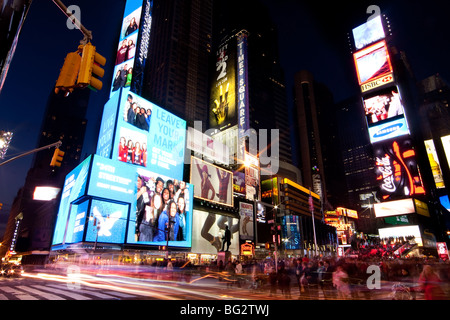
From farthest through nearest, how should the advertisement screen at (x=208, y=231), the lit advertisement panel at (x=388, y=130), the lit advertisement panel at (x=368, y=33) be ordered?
the advertisement screen at (x=208, y=231) → the lit advertisement panel at (x=368, y=33) → the lit advertisement panel at (x=388, y=130)

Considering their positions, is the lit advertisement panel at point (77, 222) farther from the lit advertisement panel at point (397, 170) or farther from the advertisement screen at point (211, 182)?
the lit advertisement panel at point (397, 170)

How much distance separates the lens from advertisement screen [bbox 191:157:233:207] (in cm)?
5331

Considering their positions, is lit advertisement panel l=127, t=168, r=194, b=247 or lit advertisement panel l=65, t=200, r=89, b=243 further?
lit advertisement panel l=127, t=168, r=194, b=247

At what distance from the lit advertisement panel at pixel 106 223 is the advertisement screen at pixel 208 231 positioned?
1777 centimetres

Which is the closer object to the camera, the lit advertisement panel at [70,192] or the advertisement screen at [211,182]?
the lit advertisement panel at [70,192]

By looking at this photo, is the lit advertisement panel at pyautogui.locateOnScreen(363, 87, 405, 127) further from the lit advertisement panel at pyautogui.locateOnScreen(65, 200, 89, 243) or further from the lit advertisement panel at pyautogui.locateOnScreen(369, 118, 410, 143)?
the lit advertisement panel at pyautogui.locateOnScreen(65, 200, 89, 243)

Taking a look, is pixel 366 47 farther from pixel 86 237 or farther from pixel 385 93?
pixel 86 237

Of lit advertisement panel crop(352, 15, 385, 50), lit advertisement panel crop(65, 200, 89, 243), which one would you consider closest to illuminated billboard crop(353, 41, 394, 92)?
lit advertisement panel crop(352, 15, 385, 50)

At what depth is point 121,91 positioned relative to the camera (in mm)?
41625

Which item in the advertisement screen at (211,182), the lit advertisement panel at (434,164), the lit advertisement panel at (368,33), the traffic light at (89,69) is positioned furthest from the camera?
the lit advertisement panel at (434,164)

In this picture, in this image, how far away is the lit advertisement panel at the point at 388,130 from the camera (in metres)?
43.7

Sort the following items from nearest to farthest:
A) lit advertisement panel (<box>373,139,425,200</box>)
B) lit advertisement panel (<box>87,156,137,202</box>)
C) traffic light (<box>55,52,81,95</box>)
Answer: traffic light (<box>55,52,81,95</box>)
lit advertisement panel (<box>87,156,137,202</box>)
lit advertisement panel (<box>373,139,425,200</box>)

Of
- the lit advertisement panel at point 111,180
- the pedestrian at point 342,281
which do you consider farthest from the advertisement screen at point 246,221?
the pedestrian at point 342,281
